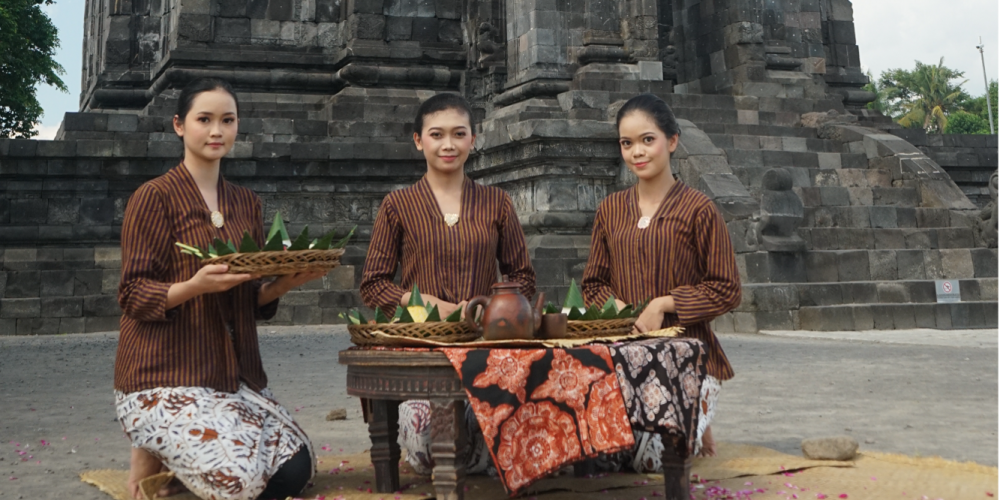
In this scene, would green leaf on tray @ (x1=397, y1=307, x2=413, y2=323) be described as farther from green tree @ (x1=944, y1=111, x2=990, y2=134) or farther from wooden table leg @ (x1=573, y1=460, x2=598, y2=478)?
green tree @ (x1=944, y1=111, x2=990, y2=134)

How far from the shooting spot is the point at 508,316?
3209mm

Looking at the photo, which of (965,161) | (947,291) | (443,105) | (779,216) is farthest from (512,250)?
(965,161)

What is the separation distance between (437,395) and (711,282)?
1293 millimetres

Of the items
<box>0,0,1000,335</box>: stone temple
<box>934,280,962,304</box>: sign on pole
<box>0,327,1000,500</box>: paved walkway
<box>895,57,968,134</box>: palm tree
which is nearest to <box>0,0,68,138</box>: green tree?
<box>0,0,1000,335</box>: stone temple

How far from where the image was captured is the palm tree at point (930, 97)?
6153cm

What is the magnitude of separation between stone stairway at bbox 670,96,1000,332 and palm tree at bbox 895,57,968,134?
173 ft

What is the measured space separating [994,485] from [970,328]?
22.8 feet

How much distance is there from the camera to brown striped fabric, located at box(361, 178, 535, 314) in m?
3.94

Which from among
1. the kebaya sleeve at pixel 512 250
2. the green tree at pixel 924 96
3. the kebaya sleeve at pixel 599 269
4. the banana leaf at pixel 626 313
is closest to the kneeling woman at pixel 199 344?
the kebaya sleeve at pixel 512 250

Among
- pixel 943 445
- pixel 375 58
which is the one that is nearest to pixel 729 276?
pixel 943 445

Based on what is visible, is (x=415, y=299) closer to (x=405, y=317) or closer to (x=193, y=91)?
(x=405, y=317)

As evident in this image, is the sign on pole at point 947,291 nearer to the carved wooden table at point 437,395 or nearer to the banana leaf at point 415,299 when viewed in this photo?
the carved wooden table at point 437,395

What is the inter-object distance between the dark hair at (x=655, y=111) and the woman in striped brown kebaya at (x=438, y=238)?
2.08ft

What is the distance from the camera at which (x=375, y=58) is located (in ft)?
44.1
